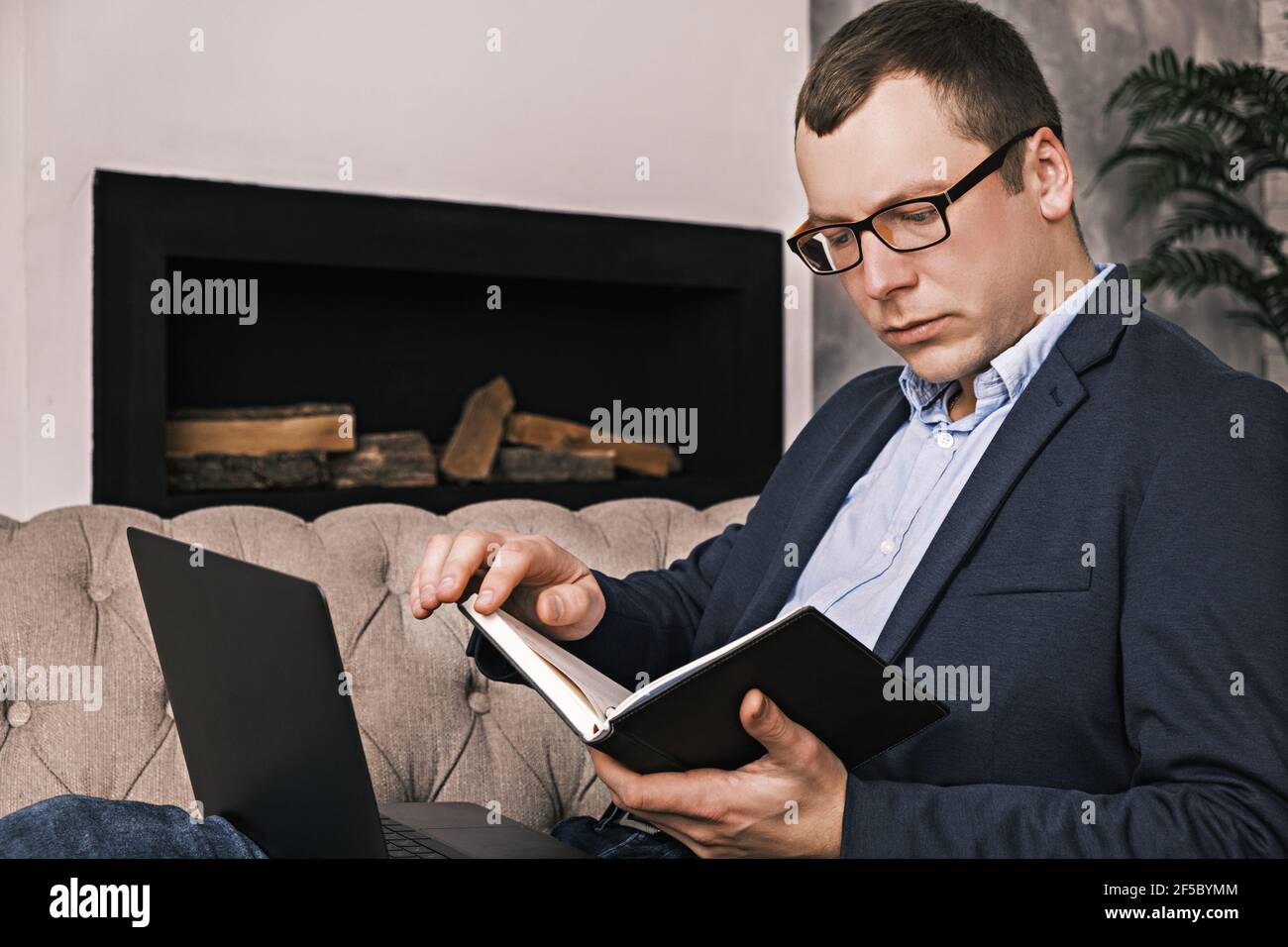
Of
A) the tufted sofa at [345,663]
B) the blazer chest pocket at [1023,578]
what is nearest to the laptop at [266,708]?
the tufted sofa at [345,663]

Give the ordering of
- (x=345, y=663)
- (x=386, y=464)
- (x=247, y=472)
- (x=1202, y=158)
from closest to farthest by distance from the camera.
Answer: (x=345, y=663) < (x=247, y=472) < (x=386, y=464) < (x=1202, y=158)

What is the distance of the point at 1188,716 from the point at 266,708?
2.15 feet

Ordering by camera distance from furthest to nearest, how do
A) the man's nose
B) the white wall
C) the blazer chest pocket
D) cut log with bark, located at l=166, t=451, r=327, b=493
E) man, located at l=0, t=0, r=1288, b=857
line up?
cut log with bark, located at l=166, t=451, r=327, b=493 < the white wall < the man's nose < the blazer chest pocket < man, located at l=0, t=0, r=1288, b=857

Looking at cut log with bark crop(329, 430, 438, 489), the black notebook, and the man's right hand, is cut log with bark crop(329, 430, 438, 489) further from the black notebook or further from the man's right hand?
the black notebook

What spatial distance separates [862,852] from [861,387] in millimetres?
719

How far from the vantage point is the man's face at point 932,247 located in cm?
109

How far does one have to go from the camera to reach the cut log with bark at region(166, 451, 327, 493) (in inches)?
100

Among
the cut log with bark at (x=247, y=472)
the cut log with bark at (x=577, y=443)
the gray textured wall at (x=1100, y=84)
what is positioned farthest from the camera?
the gray textured wall at (x=1100, y=84)

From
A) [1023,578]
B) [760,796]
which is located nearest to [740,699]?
[760,796]

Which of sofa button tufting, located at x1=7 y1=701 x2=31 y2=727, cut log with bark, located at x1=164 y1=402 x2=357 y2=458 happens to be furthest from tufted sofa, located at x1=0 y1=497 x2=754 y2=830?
cut log with bark, located at x1=164 y1=402 x2=357 y2=458

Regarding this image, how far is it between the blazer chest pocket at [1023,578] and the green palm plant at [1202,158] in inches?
114

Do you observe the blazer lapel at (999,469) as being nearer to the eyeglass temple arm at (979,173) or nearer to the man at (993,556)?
the man at (993,556)

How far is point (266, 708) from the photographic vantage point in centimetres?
89

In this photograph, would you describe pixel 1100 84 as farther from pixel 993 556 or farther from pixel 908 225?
pixel 993 556
